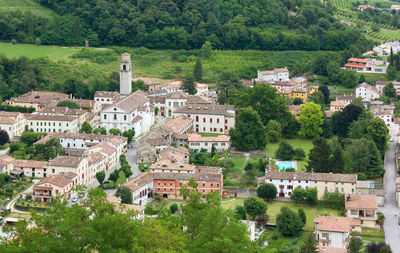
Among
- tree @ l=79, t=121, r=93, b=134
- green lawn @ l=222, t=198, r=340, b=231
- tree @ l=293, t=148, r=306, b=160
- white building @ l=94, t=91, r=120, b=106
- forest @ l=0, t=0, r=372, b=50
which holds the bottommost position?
green lawn @ l=222, t=198, r=340, b=231

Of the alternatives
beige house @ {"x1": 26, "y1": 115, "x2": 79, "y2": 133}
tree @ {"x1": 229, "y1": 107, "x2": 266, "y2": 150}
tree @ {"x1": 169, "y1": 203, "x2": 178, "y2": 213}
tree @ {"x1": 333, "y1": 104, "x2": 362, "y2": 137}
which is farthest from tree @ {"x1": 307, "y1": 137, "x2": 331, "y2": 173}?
beige house @ {"x1": 26, "y1": 115, "x2": 79, "y2": 133}

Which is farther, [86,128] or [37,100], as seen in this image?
[37,100]

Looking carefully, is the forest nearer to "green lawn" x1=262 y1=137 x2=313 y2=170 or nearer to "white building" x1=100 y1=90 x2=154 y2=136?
"white building" x1=100 y1=90 x2=154 y2=136

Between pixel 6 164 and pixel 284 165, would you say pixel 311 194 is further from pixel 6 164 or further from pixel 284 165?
pixel 6 164

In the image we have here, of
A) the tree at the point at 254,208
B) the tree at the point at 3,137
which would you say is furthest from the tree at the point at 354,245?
the tree at the point at 3,137

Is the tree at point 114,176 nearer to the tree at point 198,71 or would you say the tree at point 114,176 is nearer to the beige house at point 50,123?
the beige house at point 50,123

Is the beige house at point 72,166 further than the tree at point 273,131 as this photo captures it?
No

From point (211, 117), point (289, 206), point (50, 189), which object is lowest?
point (289, 206)

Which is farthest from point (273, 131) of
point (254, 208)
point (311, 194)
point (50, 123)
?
point (50, 123)
